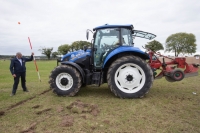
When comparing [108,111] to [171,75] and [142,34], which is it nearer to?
[171,75]

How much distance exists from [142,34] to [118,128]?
4.05 metres

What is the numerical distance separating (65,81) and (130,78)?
2117 millimetres

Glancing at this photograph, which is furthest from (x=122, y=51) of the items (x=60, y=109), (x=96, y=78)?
(x=60, y=109)

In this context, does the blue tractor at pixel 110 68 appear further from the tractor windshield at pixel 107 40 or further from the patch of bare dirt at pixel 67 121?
the patch of bare dirt at pixel 67 121

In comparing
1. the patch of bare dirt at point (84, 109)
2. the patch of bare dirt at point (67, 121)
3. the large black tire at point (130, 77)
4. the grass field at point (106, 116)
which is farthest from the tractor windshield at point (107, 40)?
the patch of bare dirt at point (67, 121)

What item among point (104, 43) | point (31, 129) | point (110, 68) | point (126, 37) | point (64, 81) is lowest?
point (31, 129)

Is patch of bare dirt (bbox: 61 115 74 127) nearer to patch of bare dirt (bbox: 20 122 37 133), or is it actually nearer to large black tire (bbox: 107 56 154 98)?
patch of bare dirt (bbox: 20 122 37 133)

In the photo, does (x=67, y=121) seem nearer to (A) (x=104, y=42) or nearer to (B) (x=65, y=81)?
(B) (x=65, y=81)

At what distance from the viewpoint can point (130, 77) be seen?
16.1ft

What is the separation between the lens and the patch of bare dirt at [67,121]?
3127 mm

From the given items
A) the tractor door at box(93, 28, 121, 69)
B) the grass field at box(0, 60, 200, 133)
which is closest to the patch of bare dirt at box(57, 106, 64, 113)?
the grass field at box(0, 60, 200, 133)

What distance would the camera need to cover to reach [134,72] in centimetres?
492

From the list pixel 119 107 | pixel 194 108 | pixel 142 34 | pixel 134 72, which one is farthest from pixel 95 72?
pixel 194 108

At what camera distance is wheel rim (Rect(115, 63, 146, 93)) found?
193 inches
